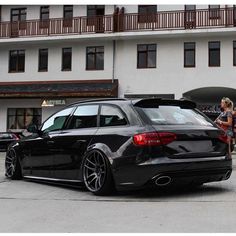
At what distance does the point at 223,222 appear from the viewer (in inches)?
220

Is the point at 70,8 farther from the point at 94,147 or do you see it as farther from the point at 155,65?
the point at 94,147

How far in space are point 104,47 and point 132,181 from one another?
2418 cm

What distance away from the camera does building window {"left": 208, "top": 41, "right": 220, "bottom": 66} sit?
29.1 m

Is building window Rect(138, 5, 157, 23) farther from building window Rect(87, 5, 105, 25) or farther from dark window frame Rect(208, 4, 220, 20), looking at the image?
dark window frame Rect(208, 4, 220, 20)

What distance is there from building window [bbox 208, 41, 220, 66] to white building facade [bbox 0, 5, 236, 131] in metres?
0.06

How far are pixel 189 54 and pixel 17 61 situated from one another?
11.2m

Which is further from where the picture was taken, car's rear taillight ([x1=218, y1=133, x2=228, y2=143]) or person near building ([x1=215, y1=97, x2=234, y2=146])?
person near building ([x1=215, y1=97, x2=234, y2=146])

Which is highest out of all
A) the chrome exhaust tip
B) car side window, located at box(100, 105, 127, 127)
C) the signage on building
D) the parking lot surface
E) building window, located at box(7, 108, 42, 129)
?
the signage on building

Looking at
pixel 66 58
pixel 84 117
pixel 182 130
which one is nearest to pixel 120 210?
pixel 182 130

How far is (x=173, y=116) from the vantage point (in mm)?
7594

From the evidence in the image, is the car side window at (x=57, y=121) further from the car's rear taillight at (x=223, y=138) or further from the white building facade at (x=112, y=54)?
the white building facade at (x=112, y=54)

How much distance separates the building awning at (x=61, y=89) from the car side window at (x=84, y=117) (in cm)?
2022

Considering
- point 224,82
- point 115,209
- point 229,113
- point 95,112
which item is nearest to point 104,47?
point 224,82

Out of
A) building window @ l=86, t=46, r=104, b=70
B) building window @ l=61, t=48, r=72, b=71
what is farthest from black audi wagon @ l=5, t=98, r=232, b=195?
building window @ l=61, t=48, r=72, b=71
